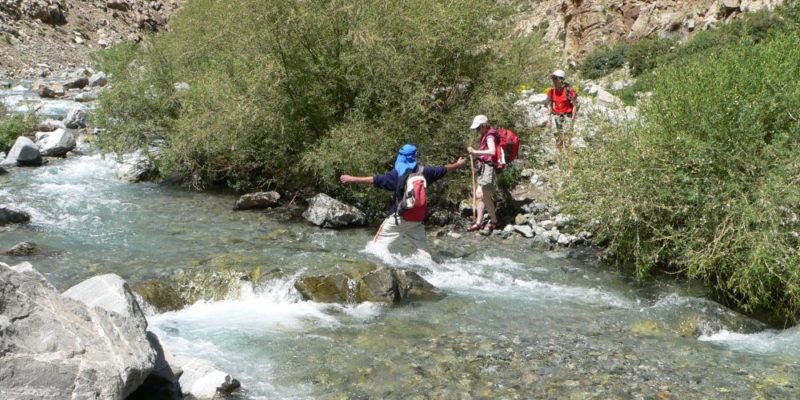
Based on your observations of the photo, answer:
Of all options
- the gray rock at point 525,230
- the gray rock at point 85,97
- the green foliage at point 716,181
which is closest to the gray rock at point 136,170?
the gray rock at point 525,230

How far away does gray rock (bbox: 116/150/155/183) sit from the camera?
17.0 m

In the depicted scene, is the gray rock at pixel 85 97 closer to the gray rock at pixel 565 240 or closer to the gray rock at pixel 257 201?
the gray rock at pixel 257 201

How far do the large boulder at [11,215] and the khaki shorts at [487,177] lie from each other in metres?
8.46

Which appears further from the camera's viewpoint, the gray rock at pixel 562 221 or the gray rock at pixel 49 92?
the gray rock at pixel 49 92

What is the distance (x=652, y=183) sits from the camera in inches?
380

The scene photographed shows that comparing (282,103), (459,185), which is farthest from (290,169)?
(459,185)

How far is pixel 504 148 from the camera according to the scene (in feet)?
40.7

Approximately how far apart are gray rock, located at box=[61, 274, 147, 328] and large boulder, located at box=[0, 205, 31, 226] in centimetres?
717

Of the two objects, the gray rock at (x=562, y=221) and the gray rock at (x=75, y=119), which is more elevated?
the gray rock at (x=75, y=119)

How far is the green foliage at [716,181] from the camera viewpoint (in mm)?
8281

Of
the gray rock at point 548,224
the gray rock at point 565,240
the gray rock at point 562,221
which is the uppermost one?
the gray rock at point 562,221

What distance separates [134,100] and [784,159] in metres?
14.3

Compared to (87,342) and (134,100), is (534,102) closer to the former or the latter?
(134,100)

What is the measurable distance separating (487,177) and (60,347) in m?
8.53
